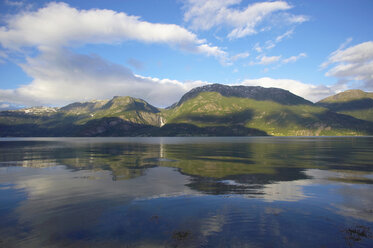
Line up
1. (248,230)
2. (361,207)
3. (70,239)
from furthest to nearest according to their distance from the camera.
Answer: (361,207), (248,230), (70,239)

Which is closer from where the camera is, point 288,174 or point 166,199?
point 166,199

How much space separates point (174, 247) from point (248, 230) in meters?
5.53

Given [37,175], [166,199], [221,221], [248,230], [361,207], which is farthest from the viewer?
[37,175]

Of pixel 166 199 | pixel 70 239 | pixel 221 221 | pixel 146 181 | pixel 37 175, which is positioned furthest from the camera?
pixel 37 175

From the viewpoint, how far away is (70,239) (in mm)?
13852

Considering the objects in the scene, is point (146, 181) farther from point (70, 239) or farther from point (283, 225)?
point (283, 225)

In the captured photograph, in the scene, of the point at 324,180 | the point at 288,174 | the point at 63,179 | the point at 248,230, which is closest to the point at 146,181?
the point at 63,179

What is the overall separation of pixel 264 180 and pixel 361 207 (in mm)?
12368

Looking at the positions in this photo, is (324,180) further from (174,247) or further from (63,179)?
(63,179)

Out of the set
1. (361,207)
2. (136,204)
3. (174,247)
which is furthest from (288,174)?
(174,247)

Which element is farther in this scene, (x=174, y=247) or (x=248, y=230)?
(x=248, y=230)

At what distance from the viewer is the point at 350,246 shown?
13.1 meters

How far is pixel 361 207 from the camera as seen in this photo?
20.1 m

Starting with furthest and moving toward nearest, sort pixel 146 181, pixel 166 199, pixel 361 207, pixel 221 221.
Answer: pixel 146 181, pixel 166 199, pixel 361 207, pixel 221 221
